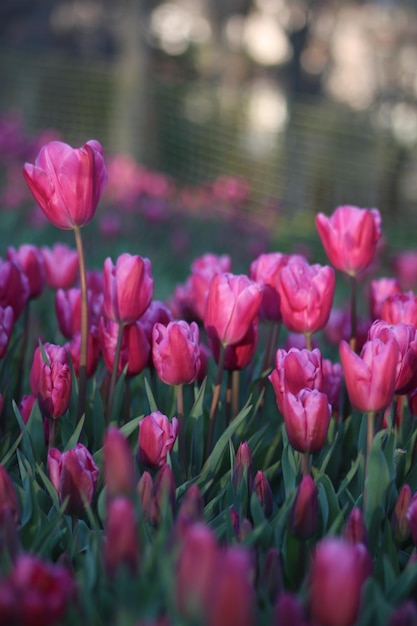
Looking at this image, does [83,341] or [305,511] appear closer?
[305,511]

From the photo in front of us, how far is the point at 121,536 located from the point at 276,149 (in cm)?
945

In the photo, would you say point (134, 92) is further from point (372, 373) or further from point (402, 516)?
point (402, 516)

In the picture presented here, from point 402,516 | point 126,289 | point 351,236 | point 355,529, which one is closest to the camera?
point 355,529

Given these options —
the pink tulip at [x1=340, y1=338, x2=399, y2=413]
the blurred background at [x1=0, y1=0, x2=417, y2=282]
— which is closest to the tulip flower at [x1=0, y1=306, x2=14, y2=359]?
the pink tulip at [x1=340, y1=338, x2=399, y2=413]

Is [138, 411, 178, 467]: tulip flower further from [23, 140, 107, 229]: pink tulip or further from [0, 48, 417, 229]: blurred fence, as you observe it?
[0, 48, 417, 229]: blurred fence

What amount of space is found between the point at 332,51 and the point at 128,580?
3035cm

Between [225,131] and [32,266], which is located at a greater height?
[32,266]

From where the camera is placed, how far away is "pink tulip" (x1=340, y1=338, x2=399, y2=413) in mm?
1324

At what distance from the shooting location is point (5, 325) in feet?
5.26

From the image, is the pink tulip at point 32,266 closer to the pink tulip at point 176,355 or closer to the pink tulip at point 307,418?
the pink tulip at point 176,355

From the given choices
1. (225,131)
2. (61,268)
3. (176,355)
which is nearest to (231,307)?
(176,355)

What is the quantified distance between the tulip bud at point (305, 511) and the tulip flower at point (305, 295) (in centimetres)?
51

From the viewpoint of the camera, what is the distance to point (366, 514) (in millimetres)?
1266

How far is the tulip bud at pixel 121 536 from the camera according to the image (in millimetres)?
864
